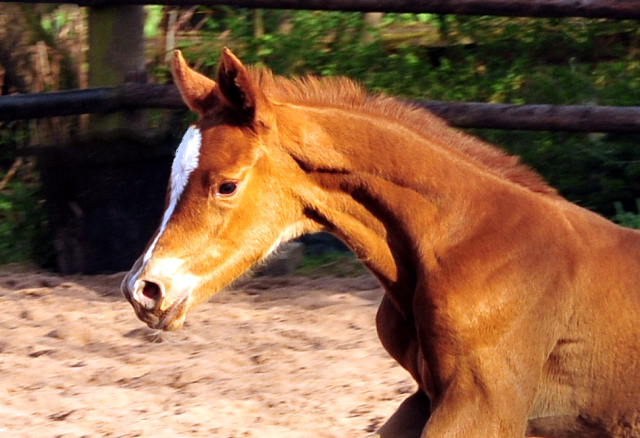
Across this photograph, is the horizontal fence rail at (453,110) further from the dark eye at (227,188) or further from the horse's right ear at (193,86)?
the dark eye at (227,188)

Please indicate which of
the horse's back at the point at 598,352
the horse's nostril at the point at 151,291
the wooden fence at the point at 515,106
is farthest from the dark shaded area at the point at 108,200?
the horse's back at the point at 598,352

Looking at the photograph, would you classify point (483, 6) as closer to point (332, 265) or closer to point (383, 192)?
point (332, 265)

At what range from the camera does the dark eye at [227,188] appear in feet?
9.48

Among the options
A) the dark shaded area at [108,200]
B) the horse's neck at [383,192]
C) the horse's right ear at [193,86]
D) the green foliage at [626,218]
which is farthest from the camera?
the dark shaded area at [108,200]

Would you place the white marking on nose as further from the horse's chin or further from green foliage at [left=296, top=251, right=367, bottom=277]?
green foliage at [left=296, top=251, right=367, bottom=277]

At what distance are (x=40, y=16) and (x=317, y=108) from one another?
4.91 meters

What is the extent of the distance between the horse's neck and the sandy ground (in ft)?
3.38

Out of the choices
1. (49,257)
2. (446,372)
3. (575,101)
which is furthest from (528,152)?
(446,372)

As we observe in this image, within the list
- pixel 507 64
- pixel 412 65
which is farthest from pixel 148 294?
pixel 507 64

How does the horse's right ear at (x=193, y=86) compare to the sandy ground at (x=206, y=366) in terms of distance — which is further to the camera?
the sandy ground at (x=206, y=366)

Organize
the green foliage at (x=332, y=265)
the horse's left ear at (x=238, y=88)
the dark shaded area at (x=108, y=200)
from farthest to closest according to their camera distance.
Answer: the dark shaded area at (x=108, y=200) < the green foliage at (x=332, y=265) < the horse's left ear at (x=238, y=88)

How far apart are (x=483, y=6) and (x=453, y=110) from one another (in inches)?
24.8

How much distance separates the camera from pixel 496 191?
3.05 metres

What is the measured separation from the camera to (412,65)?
271 inches
